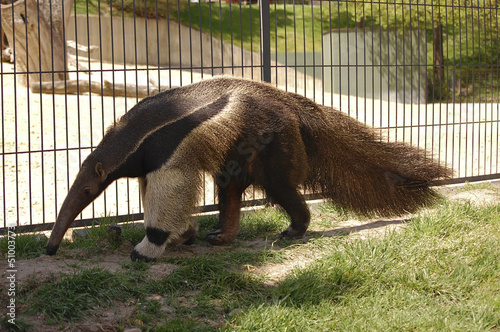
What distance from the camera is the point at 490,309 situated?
358 centimetres

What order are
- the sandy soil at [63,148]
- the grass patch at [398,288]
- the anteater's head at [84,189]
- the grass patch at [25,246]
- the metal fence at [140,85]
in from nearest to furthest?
the grass patch at [398,288]
the anteater's head at [84,189]
the grass patch at [25,246]
the sandy soil at [63,148]
the metal fence at [140,85]

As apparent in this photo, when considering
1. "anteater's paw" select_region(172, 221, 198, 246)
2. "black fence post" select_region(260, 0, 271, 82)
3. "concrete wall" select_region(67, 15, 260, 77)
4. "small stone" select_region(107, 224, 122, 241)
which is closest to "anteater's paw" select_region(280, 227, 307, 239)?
"anteater's paw" select_region(172, 221, 198, 246)

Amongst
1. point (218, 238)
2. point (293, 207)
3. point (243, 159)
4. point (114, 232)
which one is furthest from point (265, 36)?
point (114, 232)

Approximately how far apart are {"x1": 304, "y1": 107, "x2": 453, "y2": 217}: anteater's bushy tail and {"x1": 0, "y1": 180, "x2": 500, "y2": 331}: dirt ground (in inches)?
12.8

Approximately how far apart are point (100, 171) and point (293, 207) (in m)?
1.87

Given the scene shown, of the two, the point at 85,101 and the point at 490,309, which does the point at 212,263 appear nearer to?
the point at 490,309

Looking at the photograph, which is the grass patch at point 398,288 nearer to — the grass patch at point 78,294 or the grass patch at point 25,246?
the grass patch at point 78,294

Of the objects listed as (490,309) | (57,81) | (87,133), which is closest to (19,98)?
(57,81)

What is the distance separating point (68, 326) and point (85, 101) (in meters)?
9.98

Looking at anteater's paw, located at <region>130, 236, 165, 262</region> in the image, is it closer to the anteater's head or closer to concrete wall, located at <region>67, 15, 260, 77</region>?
the anteater's head

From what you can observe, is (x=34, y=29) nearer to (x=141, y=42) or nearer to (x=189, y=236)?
(x=189, y=236)

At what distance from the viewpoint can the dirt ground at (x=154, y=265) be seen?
3598 mm

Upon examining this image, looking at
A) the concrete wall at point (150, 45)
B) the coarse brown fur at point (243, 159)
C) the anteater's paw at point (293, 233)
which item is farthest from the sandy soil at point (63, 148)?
the concrete wall at point (150, 45)

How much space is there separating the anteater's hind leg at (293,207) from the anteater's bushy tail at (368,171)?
13.8 inches
